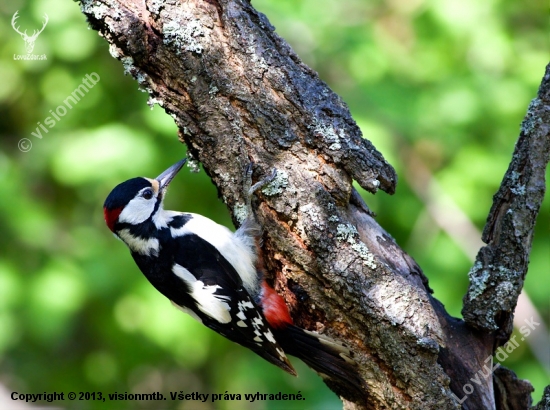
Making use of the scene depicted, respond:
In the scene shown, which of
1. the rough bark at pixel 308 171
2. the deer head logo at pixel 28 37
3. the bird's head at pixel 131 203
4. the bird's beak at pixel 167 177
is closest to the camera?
the rough bark at pixel 308 171

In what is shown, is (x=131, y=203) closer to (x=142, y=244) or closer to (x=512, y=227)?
(x=142, y=244)

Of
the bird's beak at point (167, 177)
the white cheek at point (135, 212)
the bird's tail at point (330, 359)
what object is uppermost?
the bird's beak at point (167, 177)

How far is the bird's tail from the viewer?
219 cm

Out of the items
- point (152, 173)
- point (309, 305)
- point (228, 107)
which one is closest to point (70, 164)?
point (152, 173)

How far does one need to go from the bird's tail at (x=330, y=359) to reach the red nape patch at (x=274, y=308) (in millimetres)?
53

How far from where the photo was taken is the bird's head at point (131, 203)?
2846mm

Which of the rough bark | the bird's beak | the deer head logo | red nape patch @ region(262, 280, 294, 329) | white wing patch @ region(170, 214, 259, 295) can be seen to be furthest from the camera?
the deer head logo

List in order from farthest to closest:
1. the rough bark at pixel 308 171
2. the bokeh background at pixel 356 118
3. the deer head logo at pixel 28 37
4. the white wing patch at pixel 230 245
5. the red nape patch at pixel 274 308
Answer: the deer head logo at pixel 28 37
the bokeh background at pixel 356 118
the white wing patch at pixel 230 245
the red nape patch at pixel 274 308
the rough bark at pixel 308 171

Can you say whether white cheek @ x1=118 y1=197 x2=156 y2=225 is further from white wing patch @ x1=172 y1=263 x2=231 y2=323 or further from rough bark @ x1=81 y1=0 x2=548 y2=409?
rough bark @ x1=81 y1=0 x2=548 y2=409

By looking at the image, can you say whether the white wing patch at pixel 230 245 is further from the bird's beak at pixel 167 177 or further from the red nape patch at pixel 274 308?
the bird's beak at pixel 167 177

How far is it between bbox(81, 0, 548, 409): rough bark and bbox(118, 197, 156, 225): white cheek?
75 cm

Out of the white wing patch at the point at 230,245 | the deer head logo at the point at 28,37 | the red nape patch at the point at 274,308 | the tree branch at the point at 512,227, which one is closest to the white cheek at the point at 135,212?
the white wing patch at the point at 230,245

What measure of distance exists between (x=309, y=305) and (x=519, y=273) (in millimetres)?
818

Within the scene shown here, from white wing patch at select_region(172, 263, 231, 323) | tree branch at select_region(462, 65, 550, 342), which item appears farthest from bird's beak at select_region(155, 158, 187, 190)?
tree branch at select_region(462, 65, 550, 342)
